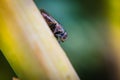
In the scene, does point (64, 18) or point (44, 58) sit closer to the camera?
point (44, 58)

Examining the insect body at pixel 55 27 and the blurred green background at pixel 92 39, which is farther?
the insect body at pixel 55 27

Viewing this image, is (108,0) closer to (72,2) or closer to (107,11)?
(107,11)

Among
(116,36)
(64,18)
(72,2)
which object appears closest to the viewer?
(116,36)

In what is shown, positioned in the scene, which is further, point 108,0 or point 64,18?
point 64,18

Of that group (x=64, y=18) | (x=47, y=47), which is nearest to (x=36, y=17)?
(x=47, y=47)

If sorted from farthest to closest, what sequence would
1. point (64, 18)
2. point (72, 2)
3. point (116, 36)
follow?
point (64, 18)
point (72, 2)
point (116, 36)

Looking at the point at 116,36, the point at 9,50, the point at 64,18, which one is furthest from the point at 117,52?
the point at 64,18

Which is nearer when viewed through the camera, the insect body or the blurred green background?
the blurred green background

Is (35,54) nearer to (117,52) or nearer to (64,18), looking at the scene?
(117,52)
